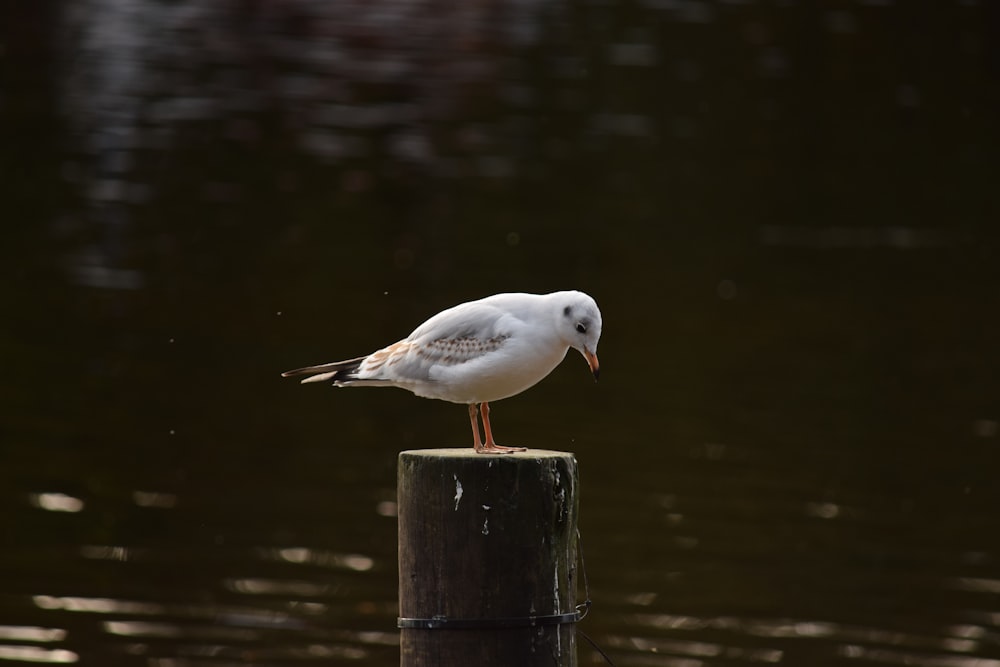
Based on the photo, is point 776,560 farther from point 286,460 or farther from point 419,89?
point 419,89

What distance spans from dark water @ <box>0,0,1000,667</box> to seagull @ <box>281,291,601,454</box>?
3.64 meters

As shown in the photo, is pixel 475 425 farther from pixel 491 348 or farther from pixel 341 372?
pixel 341 372

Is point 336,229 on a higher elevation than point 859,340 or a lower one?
higher

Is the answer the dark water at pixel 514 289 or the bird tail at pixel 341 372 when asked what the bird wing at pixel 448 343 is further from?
the dark water at pixel 514 289

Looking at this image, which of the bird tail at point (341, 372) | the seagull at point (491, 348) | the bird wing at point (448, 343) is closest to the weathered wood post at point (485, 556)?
the seagull at point (491, 348)

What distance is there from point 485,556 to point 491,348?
1035mm

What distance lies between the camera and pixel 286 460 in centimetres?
1137

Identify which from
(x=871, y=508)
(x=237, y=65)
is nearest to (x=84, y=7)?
(x=237, y=65)

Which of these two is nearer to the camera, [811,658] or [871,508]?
[811,658]

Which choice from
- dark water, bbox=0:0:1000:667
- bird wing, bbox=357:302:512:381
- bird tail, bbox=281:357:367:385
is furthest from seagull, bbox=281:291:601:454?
dark water, bbox=0:0:1000:667

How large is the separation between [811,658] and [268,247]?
331 inches

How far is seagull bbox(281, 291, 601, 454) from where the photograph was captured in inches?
207

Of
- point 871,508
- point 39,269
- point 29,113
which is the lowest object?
point 871,508

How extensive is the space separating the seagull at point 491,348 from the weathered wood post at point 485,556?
0.62 meters
